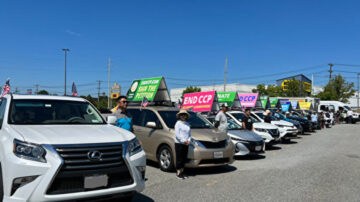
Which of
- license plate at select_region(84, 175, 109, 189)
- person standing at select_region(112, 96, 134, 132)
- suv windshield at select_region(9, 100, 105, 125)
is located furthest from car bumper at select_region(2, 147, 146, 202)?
person standing at select_region(112, 96, 134, 132)

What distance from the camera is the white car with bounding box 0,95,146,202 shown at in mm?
3535

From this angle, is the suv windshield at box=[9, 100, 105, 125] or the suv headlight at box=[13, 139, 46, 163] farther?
the suv windshield at box=[9, 100, 105, 125]

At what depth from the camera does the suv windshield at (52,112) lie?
4664 mm

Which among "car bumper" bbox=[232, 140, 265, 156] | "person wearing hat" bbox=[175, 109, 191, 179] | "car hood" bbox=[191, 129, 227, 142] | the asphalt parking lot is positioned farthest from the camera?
"car bumper" bbox=[232, 140, 265, 156]

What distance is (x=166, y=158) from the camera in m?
7.53

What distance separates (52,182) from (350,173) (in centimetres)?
713

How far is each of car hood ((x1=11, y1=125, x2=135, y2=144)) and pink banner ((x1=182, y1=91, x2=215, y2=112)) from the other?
1239 cm

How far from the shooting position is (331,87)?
5956cm

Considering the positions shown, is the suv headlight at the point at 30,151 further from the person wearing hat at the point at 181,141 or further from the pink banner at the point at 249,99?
the pink banner at the point at 249,99

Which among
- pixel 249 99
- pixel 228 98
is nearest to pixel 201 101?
pixel 228 98

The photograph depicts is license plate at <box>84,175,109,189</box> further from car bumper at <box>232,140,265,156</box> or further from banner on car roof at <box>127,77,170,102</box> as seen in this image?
banner on car roof at <box>127,77,170,102</box>

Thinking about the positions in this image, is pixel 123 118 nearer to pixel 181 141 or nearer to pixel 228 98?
pixel 181 141

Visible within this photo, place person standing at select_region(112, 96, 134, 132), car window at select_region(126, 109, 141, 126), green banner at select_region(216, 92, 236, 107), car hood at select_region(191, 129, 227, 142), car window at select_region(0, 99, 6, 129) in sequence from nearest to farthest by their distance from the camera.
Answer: car window at select_region(0, 99, 6, 129) < person standing at select_region(112, 96, 134, 132) < car hood at select_region(191, 129, 227, 142) < car window at select_region(126, 109, 141, 126) < green banner at select_region(216, 92, 236, 107)

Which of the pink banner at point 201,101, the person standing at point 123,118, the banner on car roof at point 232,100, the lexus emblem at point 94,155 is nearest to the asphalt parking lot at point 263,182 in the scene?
the person standing at point 123,118
